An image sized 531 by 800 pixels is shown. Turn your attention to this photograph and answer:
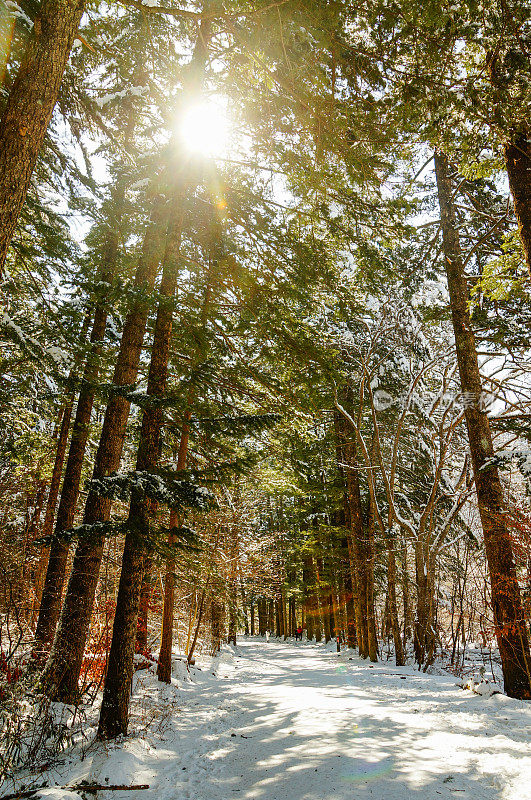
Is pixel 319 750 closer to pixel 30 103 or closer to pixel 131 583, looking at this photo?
pixel 131 583

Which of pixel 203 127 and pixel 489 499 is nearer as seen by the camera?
pixel 203 127

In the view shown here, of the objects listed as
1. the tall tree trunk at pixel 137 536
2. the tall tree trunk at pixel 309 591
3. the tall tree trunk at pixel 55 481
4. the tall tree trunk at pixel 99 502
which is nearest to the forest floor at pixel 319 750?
the tall tree trunk at pixel 137 536

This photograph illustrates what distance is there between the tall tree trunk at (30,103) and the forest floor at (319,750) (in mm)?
5079

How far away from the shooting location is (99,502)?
25.0ft

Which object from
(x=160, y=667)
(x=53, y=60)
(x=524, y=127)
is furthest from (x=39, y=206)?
(x=160, y=667)

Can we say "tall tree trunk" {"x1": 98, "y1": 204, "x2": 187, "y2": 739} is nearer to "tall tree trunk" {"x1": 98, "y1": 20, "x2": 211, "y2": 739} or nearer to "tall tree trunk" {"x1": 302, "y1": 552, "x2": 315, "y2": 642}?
"tall tree trunk" {"x1": 98, "y1": 20, "x2": 211, "y2": 739}

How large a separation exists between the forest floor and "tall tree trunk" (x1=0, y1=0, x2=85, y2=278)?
16.7 ft

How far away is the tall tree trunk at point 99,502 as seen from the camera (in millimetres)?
6906

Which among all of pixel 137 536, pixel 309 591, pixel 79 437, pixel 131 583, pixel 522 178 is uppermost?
pixel 522 178

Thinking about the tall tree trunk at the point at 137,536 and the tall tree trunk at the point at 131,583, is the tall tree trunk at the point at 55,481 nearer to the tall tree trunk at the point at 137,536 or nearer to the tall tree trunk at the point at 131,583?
the tall tree trunk at the point at 137,536

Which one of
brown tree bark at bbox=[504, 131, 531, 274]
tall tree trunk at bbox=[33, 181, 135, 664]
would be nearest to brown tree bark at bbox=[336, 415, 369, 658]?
tall tree trunk at bbox=[33, 181, 135, 664]

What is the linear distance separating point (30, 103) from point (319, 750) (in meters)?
7.42

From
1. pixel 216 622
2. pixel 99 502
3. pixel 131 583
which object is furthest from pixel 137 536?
pixel 216 622

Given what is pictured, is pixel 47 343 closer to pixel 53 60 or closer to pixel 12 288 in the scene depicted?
pixel 12 288
